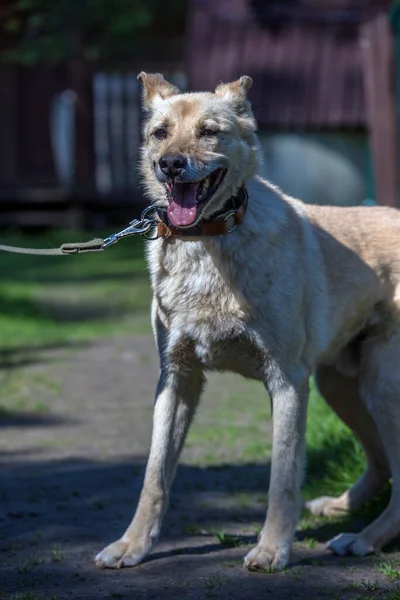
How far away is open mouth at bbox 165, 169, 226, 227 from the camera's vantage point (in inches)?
167

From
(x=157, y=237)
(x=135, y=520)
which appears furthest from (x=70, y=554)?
(x=157, y=237)

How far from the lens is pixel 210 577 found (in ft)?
13.6

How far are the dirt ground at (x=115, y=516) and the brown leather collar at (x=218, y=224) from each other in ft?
4.29

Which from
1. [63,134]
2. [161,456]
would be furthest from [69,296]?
[161,456]

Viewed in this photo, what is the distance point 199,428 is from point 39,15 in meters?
13.1

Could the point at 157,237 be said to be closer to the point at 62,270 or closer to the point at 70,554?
the point at 70,554

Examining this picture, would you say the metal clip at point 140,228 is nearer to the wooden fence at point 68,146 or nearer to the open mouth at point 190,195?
the open mouth at point 190,195

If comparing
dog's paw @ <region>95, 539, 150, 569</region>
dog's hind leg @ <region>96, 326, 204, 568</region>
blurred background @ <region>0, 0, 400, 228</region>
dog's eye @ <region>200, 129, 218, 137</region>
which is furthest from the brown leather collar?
blurred background @ <region>0, 0, 400, 228</region>

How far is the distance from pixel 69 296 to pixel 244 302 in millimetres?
8487

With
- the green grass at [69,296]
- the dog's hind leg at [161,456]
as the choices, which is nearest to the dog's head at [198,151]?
the dog's hind leg at [161,456]

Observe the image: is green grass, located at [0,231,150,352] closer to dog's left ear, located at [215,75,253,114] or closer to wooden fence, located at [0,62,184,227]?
wooden fence, located at [0,62,184,227]

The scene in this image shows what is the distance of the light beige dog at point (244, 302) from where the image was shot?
4.30 meters

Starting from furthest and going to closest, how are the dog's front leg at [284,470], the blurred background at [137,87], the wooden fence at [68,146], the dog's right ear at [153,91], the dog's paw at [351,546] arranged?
the wooden fence at [68,146] < the blurred background at [137,87] < the dog's right ear at [153,91] < the dog's paw at [351,546] < the dog's front leg at [284,470]

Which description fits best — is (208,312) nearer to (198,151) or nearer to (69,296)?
(198,151)
